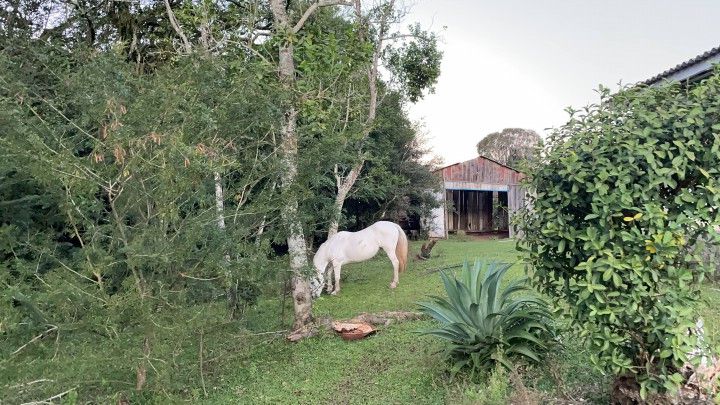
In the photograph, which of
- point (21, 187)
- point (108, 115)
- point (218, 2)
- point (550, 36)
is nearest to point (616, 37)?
point (550, 36)

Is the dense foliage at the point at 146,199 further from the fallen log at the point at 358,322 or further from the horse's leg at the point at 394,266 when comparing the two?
the horse's leg at the point at 394,266

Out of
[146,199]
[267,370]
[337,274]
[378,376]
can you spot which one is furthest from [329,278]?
[146,199]

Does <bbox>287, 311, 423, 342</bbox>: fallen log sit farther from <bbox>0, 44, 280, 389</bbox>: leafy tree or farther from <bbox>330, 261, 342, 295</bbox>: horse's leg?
<bbox>330, 261, 342, 295</bbox>: horse's leg

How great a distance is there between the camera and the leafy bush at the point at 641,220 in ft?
10.1

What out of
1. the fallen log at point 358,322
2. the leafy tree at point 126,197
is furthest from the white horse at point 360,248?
the leafy tree at point 126,197

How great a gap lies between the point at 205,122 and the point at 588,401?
12.1 feet

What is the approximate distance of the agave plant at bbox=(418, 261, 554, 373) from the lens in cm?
426

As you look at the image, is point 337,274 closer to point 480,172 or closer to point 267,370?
point 267,370

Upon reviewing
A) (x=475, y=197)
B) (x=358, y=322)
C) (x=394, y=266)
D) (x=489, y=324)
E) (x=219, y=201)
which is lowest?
(x=358, y=322)

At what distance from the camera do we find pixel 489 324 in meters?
4.39

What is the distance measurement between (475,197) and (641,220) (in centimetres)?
2222

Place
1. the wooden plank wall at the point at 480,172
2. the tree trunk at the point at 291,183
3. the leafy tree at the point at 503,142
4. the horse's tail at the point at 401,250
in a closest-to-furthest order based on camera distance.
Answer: the tree trunk at the point at 291,183, the horse's tail at the point at 401,250, the wooden plank wall at the point at 480,172, the leafy tree at the point at 503,142

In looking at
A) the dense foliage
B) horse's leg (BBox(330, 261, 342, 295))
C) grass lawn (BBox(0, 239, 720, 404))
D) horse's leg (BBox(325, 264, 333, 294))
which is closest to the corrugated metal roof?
grass lawn (BBox(0, 239, 720, 404))

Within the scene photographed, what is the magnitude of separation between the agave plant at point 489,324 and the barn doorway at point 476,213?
61.1ft
